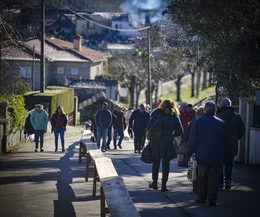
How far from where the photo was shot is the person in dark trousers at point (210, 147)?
10.1 meters

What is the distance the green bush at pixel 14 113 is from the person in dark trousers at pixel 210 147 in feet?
33.3

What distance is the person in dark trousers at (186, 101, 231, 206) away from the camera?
10.1 metres

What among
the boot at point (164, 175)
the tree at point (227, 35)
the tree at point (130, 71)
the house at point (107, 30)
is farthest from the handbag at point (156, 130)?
the house at point (107, 30)

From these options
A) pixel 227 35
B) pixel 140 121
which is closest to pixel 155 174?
pixel 140 121

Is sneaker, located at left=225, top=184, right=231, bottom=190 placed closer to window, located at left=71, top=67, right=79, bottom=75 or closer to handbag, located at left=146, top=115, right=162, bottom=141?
handbag, located at left=146, top=115, right=162, bottom=141

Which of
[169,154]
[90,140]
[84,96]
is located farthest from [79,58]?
[169,154]

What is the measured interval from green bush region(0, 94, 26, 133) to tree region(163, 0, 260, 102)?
21.8ft

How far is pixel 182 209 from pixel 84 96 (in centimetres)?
4489

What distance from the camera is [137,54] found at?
60.4 m

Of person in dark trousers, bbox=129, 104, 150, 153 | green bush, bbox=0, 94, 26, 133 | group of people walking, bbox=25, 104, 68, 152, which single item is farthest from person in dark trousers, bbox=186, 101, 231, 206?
green bush, bbox=0, 94, 26, 133

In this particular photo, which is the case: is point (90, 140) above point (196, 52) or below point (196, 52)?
below

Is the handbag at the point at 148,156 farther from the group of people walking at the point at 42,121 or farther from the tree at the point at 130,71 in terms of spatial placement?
the tree at the point at 130,71

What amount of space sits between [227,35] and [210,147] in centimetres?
1069

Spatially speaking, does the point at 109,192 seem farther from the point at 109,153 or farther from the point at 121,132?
the point at 121,132
